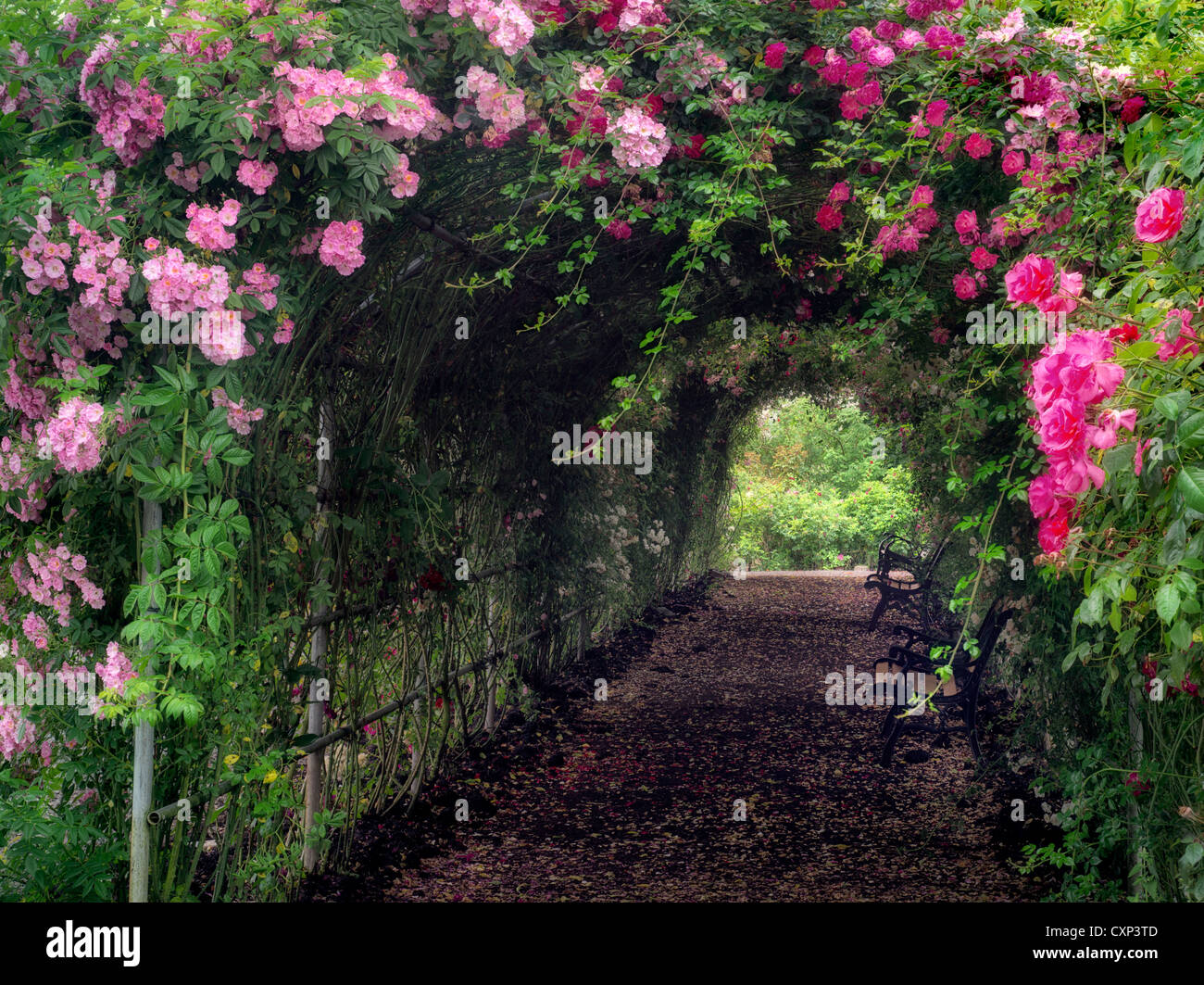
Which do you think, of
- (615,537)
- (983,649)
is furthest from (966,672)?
(615,537)

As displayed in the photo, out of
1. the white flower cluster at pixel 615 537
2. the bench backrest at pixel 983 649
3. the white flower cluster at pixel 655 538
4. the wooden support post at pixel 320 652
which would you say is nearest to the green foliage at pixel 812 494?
the white flower cluster at pixel 655 538

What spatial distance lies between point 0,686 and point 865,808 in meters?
3.29

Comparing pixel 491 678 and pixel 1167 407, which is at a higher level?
pixel 1167 407

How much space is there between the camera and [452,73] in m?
2.46

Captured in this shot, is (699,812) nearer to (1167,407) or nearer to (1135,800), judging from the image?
(1135,800)

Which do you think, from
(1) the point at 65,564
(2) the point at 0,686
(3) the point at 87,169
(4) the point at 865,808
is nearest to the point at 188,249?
(3) the point at 87,169

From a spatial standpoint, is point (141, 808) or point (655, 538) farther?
point (655, 538)

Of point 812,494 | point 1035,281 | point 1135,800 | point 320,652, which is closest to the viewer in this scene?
point 1035,281

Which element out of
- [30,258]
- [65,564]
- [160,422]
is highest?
[30,258]

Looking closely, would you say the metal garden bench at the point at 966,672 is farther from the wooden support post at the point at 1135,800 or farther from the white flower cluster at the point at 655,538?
the white flower cluster at the point at 655,538

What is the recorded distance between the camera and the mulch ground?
10.9 ft

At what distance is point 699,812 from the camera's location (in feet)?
13.4

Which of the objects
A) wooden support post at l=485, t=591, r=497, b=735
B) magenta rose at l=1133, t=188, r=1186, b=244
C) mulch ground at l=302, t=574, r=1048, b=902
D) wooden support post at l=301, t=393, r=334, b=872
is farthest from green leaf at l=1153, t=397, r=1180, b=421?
wooden support post at l=485, t=591, r=497, b=735
